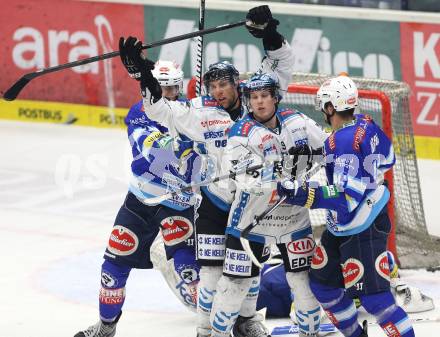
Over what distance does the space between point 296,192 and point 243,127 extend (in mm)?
458

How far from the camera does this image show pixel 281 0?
39.2ft

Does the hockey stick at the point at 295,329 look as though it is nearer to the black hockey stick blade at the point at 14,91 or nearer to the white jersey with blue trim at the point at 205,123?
the white jersey with blue trim at the point at 205,123

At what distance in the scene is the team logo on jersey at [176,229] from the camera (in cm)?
729

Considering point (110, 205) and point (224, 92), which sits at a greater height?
point (224, 92)

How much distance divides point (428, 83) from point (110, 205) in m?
2.91

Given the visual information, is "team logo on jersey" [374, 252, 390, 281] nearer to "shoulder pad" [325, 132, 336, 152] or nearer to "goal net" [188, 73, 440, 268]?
"shoulder pad" [325, 132, 336, 152]

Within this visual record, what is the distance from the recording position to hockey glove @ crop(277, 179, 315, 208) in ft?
20.7

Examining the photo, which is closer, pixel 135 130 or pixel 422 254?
pixel 135 130

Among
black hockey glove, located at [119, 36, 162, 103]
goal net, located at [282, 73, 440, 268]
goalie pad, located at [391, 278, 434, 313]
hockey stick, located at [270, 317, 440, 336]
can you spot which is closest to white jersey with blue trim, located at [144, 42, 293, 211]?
black hockey glove, located at [119, 36, 162, 103]

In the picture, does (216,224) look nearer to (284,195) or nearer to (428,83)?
(284,195)

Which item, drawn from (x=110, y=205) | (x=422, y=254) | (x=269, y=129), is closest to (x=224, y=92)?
(x=269, y=129)

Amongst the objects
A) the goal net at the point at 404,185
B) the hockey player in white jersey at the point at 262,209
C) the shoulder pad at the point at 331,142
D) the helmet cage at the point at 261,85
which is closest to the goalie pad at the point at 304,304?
the hockey player in white jersey at the point at 262,209

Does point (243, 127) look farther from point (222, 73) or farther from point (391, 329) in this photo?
point (391, 329)

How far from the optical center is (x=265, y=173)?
21.3 feet
